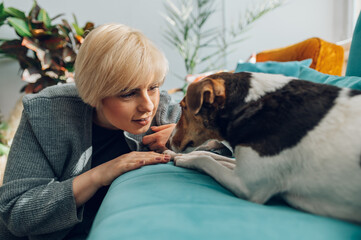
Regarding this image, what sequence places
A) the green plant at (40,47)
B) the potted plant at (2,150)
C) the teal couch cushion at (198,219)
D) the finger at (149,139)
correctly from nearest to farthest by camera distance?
1. the teal couch cushion at (198,219)
2. the finger at (149,139)
3. the potted plant at (2,150)
4. the green plant at (40,47)

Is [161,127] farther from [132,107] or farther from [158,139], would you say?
[132,107]

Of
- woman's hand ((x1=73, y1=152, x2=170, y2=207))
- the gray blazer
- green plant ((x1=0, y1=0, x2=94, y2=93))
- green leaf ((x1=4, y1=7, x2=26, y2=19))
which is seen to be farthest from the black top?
green leaf ((x1=4, y1=7, x2=26, y2=19))

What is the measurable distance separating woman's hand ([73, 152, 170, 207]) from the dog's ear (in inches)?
12.6

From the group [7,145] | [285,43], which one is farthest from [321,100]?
[7,145]

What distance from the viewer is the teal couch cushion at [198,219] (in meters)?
0.63

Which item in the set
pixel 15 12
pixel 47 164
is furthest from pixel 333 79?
pixel 15 12

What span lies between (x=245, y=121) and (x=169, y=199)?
390 mm

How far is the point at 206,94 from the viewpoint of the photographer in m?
1.04

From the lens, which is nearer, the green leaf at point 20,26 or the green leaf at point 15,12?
the green leaf at point 20,26

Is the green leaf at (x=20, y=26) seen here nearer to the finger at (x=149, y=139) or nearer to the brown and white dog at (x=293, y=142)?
the finger at (x=149, y=139)

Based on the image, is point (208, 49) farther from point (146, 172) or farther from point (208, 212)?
point (208, 212)

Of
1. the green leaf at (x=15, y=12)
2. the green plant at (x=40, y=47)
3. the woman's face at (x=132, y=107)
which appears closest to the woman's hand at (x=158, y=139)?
the woman's face at (x=132, y=107)

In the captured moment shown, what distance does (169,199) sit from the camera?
0.80 m

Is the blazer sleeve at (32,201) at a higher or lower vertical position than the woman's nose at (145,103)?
lower
